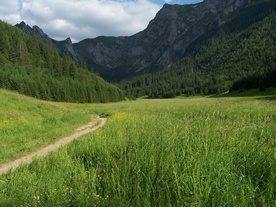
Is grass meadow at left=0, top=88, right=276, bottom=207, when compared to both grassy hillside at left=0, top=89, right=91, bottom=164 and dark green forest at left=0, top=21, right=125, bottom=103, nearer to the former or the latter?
grassy hillside at left=0, top=89, right=91, bottom=164

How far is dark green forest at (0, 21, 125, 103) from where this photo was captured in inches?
3767

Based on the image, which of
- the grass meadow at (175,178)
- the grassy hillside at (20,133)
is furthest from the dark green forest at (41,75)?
the grass meadow at (175,178)

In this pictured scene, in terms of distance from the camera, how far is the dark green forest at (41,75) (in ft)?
314

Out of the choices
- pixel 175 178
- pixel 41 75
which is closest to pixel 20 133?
pixel 175 178

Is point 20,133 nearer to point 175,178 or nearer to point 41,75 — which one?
point 175,178

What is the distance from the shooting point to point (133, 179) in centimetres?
519

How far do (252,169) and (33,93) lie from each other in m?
101

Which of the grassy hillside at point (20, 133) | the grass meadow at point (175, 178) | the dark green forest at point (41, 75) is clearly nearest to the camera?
the grass meadow at point (175, 178)

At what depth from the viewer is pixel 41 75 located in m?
112

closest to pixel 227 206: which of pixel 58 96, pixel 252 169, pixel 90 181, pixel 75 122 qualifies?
pixel 252 169

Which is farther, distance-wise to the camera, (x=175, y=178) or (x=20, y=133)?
(x=20, y=133)

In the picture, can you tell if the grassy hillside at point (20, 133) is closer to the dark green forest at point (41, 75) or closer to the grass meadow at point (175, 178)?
the grass meadow at point (175, 178)

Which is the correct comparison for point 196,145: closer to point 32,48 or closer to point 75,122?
point 75,122

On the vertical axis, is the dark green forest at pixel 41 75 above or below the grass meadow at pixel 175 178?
above
